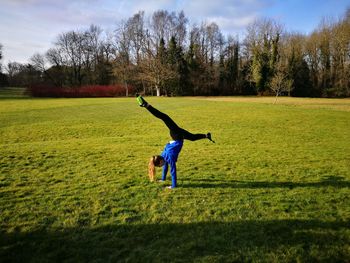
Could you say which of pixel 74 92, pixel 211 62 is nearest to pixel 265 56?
pixel 211 62

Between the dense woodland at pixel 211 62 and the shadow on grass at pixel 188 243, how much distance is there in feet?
198

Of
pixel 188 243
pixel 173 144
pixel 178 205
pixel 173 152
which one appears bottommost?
pixel 188 243

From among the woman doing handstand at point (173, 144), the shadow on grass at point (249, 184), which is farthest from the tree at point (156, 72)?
the woman doing handstand at point (173, 144)

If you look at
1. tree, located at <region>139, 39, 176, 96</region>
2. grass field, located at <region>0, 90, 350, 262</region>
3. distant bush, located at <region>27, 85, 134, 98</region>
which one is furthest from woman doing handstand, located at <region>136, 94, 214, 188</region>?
distant bush, located at <region>27, 85, 134, 98</region>

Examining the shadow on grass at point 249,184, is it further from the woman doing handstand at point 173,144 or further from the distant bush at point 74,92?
the distant bush at point 74,92

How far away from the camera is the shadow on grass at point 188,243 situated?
4.71m

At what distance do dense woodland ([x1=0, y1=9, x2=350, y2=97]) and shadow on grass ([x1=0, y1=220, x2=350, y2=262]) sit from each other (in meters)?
60.2

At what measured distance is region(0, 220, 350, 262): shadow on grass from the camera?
15.4 feet

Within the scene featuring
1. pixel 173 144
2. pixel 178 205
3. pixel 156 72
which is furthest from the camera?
pixel 156 72

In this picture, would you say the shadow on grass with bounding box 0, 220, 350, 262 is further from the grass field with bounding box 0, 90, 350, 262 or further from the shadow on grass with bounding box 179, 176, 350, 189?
the shadow on grass with bounding box 179, 176, 350, 189

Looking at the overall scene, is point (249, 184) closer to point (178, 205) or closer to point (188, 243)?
point (178, 205)

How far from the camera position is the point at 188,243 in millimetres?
5109

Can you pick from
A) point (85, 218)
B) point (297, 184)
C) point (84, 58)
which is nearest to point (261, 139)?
point (297, 184)

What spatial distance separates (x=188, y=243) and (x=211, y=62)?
261ft
